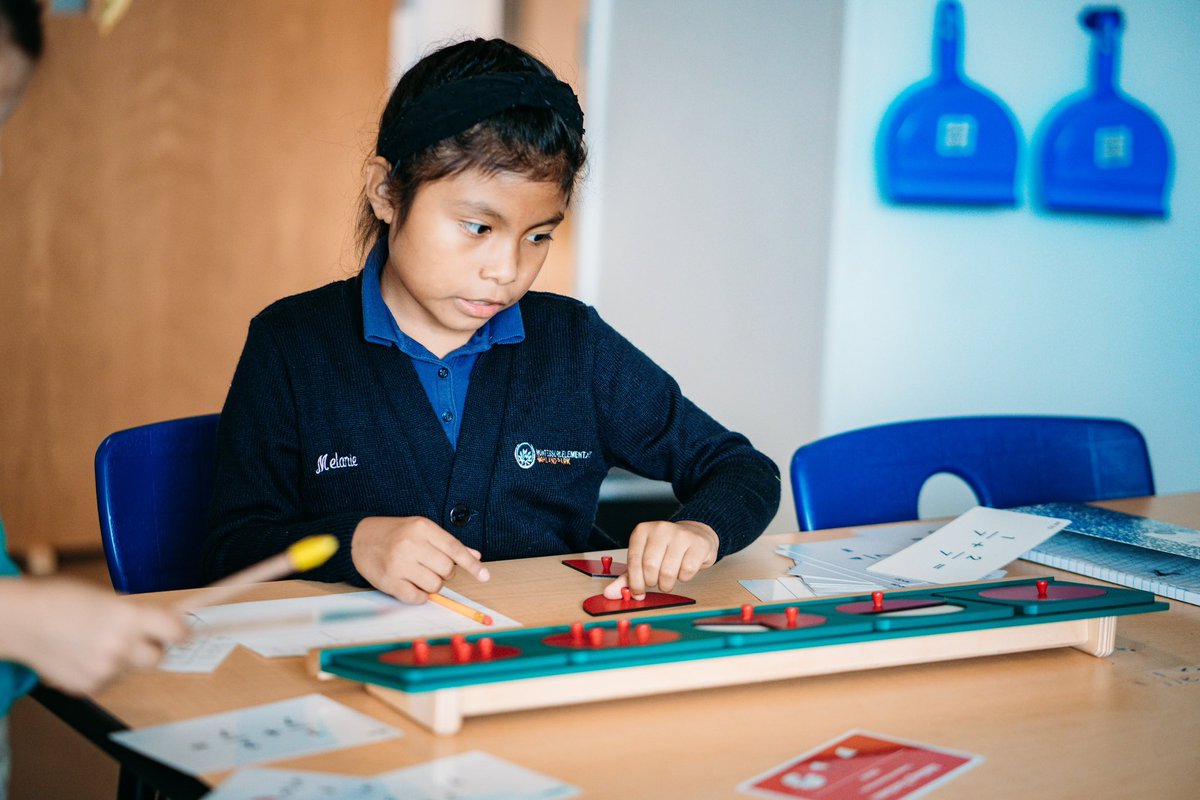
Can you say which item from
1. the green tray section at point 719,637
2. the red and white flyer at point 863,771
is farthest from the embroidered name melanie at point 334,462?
the red and white flyer at point 863,771

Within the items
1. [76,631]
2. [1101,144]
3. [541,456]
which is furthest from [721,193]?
[76,631]

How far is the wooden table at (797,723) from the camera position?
742mm

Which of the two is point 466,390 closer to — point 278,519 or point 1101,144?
point 278,519

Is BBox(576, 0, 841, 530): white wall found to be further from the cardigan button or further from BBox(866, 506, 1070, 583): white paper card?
the cardigan button

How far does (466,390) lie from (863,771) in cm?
76

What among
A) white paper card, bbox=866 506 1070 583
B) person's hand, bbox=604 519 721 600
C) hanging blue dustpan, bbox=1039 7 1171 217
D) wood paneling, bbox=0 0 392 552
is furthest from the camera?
wood paneling, bbox=0 0 392 552

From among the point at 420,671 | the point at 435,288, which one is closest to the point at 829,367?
the point at 435,288

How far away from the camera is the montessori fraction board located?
79 cm

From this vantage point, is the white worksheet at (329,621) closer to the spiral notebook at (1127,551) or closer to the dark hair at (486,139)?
the dark hair at (486,139)

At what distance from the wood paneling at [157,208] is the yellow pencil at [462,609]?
244 cm

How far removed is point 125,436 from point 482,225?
1.44 feet

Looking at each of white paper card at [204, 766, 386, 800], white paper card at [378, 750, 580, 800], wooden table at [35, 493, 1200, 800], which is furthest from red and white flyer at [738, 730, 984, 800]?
white paper card at [204, 766, 386, 800]

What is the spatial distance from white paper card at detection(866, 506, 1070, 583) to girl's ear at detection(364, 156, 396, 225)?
0.64 m

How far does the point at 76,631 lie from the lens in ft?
2.26
